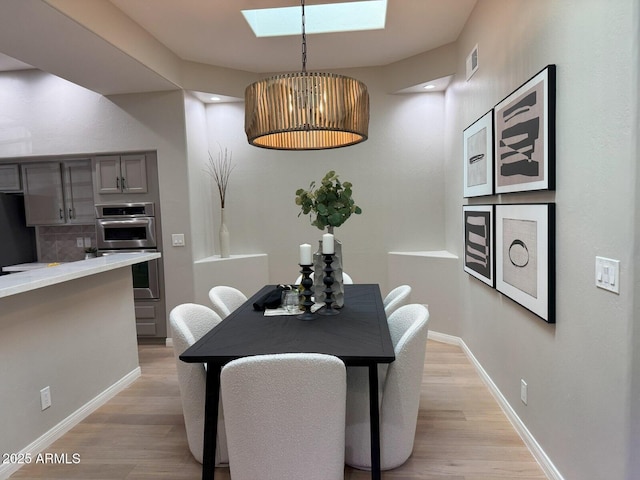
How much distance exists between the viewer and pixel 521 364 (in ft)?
7.86

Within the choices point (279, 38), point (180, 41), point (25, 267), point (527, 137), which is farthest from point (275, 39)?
point (25, 267)

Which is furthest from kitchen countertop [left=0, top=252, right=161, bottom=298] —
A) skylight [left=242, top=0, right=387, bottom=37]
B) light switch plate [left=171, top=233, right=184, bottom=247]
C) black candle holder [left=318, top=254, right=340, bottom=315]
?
skylight [left=242, top=0, right=387, bottom=37]

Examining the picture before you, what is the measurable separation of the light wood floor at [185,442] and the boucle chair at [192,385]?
15 centimetres

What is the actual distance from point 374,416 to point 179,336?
97 cm

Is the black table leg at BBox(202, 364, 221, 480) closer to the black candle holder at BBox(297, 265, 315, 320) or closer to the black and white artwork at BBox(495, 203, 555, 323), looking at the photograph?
the black candle holder at BBox(297, 265, 315, 320)

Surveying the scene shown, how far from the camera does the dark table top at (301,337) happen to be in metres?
1.71

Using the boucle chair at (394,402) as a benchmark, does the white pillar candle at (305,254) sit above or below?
above

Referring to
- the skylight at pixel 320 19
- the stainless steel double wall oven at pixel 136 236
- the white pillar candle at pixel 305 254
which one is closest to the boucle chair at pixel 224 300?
the white pillar candle at pixel 305 254

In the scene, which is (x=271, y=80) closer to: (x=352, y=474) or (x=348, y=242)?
(x=352, y=474)

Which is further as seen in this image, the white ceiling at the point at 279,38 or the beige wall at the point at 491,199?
the white ceiling at the point at 279,38

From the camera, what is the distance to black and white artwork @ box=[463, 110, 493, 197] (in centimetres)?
278

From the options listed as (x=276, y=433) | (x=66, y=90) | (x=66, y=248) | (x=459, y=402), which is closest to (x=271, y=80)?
(x=276, y=433)

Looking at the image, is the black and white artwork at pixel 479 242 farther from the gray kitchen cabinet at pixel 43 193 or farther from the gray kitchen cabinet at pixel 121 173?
the gray kitchen cabinet at pixel 43 193

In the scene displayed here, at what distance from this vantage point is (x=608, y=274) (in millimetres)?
1493
